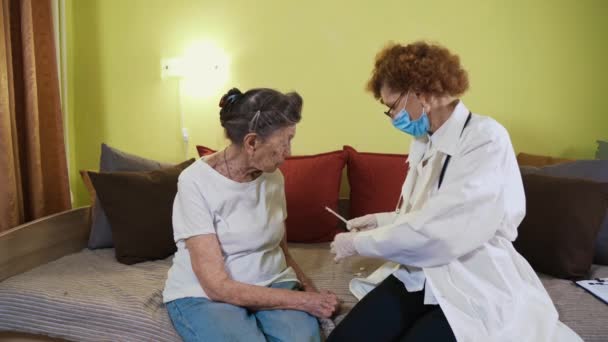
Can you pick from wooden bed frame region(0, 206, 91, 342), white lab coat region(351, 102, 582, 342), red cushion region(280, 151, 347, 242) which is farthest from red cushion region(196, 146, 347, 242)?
wooden bed frame region(0, 206, 91, 342)

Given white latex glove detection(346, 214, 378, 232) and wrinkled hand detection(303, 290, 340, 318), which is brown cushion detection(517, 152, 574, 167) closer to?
white latex glove detection(346, 214, 378, 232)

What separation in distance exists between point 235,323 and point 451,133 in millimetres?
795

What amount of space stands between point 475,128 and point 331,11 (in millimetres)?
1294

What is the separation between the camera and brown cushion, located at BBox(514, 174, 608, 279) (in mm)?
1529

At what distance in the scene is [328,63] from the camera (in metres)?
2.23

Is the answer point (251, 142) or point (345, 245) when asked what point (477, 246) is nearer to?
point (345, 245)

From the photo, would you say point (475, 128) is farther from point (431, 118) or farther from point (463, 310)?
point (463, 310)

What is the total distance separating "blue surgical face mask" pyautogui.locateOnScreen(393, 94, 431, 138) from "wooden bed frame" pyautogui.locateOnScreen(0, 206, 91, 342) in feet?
4.44

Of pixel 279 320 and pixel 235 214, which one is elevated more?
pixel 235 214

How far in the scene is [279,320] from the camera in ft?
4.00

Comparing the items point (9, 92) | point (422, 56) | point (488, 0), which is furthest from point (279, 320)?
point (488, 0)

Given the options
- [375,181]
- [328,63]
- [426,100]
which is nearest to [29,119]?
[328,63]

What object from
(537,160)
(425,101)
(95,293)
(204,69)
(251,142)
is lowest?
(95,293)

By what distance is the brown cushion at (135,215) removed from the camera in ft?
5.64
